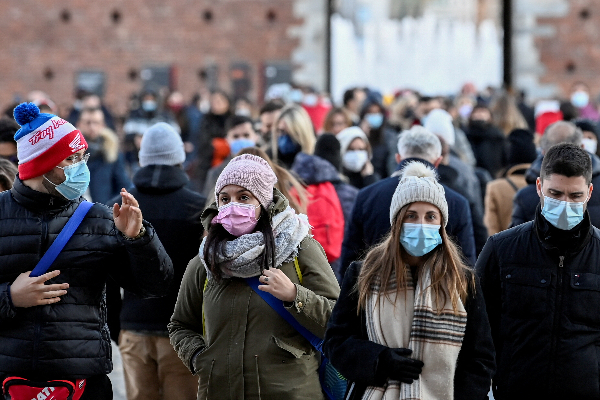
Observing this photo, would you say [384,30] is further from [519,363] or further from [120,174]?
[519,363]

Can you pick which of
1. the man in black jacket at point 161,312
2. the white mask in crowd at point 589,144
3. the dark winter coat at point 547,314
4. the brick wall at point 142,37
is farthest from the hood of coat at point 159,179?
the brick wall at point 142,37

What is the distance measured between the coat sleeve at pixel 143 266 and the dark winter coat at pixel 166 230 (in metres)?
1.04

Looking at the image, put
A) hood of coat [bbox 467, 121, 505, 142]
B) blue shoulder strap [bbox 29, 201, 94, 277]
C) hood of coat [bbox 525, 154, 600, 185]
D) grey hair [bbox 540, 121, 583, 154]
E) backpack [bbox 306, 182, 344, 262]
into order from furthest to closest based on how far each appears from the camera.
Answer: hood of coat [bbox 467, 121, 505, 142] → backpack [bbox 306, 182, 344, 262] → grey hair [bbox 540, 121, 583, 154] → hood of coat [bbox 525, 154, 600, 185] → blue shoulder strap [bbox 29, 201, 94, 277]

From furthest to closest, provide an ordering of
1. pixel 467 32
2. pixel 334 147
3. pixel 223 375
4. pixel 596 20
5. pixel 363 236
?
pixel 467 32, pixel 596 20, pixel 334 147, pixel 363 236, pixel 223 375

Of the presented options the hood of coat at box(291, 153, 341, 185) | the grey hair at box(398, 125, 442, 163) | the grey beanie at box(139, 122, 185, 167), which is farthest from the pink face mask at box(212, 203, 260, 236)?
the hood of coat at box(291, 153, 341, 185)

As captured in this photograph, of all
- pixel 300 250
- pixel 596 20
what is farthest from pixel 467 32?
pixel 300 250

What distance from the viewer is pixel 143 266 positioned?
339 cm

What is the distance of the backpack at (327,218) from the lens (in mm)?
5562

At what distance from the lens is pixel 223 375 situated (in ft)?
11.4

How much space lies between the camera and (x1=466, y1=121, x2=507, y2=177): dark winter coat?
9.14 meters

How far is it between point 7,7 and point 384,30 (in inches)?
→ 318

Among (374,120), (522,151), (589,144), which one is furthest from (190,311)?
(374,120)

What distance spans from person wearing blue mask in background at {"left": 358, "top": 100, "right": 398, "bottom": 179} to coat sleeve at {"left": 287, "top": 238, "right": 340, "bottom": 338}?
454 centimetres

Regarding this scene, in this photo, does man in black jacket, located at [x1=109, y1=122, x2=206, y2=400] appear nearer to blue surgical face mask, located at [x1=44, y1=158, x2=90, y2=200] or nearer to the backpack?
the backpack
